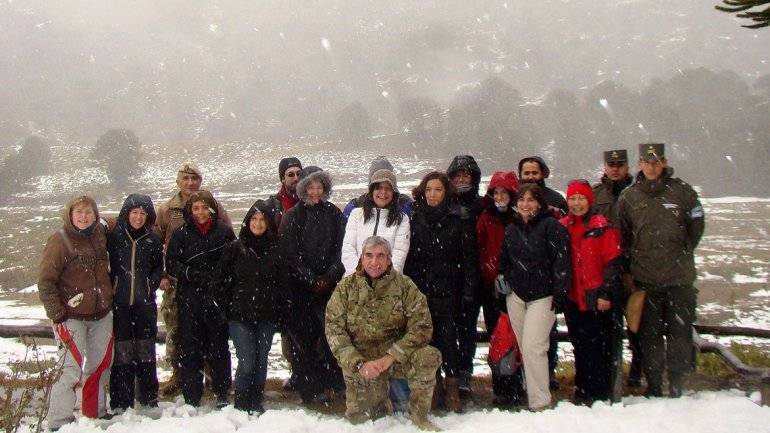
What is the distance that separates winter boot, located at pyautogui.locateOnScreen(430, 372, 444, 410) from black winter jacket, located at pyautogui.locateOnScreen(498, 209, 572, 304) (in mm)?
1123

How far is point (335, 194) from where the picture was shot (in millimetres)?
43219

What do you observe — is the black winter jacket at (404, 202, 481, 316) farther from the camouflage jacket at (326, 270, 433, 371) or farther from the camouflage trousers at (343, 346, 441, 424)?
the camouflage trousers at (343, 346, 441, 424)

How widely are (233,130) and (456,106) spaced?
174 ft

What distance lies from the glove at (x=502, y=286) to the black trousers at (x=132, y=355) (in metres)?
3.33

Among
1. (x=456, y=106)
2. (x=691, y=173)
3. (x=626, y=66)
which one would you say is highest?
(x=626, y=66)

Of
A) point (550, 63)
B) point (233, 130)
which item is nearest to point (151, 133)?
point (233, 130)

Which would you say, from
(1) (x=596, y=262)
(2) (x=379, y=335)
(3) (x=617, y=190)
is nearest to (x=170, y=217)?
(2) (x=379, y=335)

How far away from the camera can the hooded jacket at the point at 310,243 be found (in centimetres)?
496

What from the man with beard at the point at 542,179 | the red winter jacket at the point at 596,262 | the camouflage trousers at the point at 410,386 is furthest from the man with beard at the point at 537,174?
the camouflage trousers at the point at 410,386

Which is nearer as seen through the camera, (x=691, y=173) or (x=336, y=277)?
(x=336, y=277)

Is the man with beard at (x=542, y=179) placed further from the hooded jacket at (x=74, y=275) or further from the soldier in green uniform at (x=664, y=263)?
the hooded jacket at (x=74, y=275)

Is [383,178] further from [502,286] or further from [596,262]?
[596,262]

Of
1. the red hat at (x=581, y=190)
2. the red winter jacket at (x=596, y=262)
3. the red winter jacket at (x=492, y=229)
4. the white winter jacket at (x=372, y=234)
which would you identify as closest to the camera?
the red winter jacket at (x=596, y=262)

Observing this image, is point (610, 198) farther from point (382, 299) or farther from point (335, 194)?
point (335, 194)
